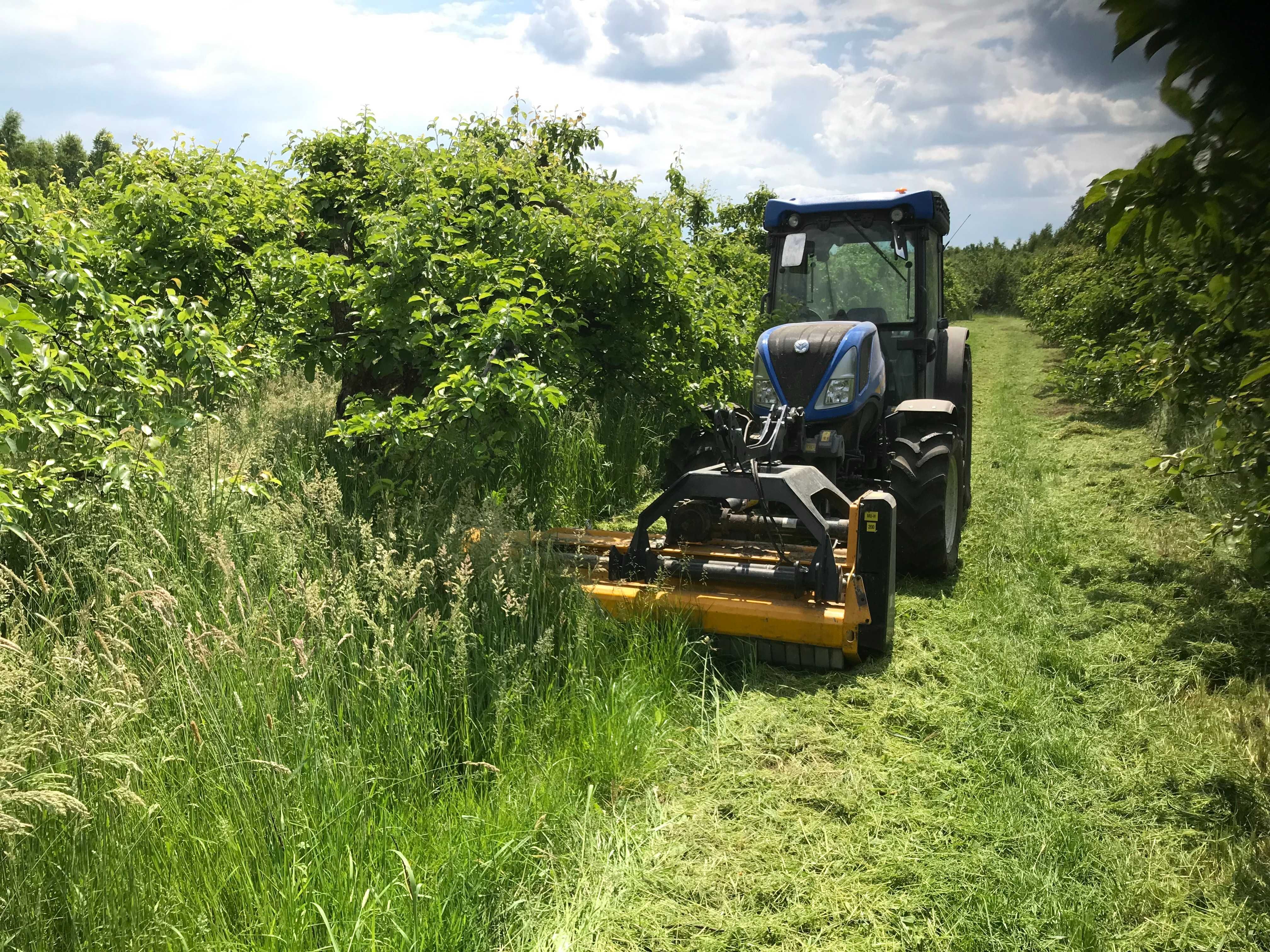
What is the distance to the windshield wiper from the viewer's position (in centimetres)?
629

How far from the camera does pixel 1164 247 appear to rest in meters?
2.08

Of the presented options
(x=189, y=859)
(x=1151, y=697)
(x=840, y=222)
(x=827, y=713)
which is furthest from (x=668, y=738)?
(x=840, y=222)

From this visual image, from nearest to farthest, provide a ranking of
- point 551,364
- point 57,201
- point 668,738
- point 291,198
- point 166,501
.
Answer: point 668,738 → point 166,501 → point 551,364 → point 291,198 → point 57,201

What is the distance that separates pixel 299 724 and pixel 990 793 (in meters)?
2.39

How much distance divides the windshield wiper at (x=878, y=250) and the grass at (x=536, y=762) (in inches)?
106

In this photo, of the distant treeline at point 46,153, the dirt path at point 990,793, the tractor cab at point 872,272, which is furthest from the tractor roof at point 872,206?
the distant treeline at point 46,153

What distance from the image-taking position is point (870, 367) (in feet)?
18.0

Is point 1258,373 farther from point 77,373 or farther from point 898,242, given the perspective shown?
point 77,373

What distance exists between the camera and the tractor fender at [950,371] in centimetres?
687

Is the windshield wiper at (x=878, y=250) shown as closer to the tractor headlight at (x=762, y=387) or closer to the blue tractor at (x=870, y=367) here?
the blue tractor at (x=870, y=367)

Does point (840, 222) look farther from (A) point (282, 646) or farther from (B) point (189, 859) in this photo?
(B) point (189, 859)

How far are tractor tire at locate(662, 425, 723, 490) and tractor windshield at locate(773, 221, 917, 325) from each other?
1.19m

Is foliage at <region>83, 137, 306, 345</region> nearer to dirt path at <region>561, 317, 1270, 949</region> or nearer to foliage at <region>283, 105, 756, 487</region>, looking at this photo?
foliage at <region>283, 105, 756, 487</region>

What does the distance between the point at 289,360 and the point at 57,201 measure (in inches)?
171
